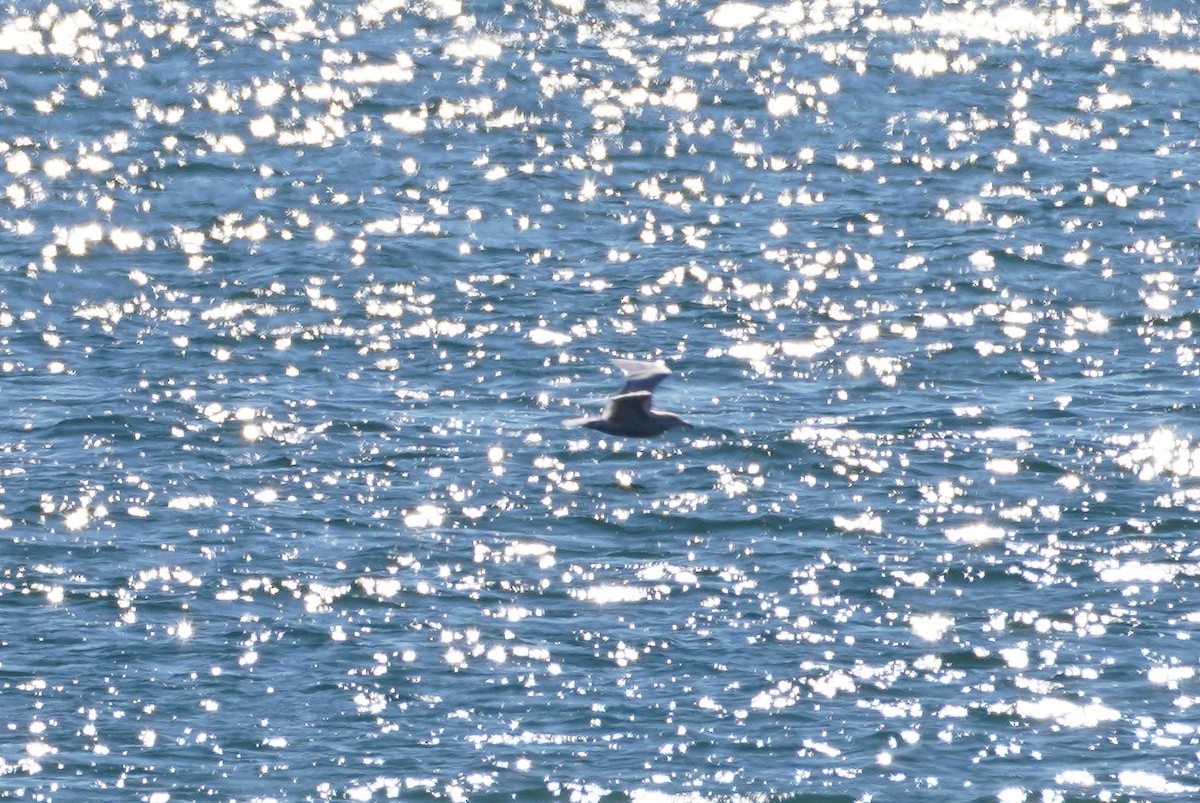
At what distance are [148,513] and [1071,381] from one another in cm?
1420

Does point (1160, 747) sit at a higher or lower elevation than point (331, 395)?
lower

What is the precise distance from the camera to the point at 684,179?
1845 inches

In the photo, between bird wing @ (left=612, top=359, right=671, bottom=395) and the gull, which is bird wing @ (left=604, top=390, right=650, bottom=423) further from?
bird wing @ (left=612, top=359, right=671, bottom=395)

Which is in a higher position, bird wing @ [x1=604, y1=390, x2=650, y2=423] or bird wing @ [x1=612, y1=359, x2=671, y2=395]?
bird wing @ [x1=612, y1=359, x2=671, y2=395]

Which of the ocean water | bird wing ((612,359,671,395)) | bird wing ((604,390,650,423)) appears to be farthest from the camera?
bird wing ((604,390,650,423))

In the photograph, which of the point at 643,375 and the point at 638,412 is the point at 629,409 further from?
the point at 643,375

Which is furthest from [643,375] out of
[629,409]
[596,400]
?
[596,400]

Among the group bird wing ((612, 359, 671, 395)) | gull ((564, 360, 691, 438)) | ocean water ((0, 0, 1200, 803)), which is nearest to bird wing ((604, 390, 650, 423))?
gull ((564, 360, 691, 438))

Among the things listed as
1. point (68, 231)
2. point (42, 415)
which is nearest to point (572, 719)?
point (42, 415)

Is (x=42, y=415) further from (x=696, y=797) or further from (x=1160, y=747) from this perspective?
(x=1160, y=747)

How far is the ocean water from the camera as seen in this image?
2922cm

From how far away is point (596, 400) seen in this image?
3731 centimetres

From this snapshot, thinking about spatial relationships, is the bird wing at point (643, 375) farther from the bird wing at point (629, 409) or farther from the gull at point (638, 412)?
the bird wing at point (629, 409)

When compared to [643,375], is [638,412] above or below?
below
